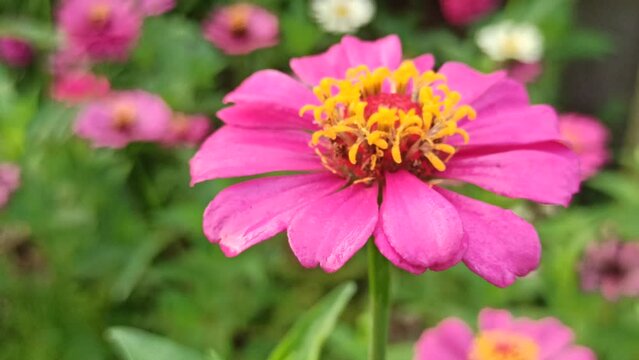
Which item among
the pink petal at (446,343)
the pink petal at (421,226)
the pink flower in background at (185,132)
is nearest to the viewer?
the pink petal at (421,226)

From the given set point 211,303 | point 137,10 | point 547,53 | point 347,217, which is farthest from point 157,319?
point 547,53

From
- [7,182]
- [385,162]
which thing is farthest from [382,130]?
[7,182]

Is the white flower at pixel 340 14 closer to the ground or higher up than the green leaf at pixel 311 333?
closer to the ground

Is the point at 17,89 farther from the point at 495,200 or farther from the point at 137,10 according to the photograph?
the point at 495,200

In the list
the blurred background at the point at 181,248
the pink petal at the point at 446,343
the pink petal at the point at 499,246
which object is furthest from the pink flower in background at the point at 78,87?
the pink petal at the point at 499,246

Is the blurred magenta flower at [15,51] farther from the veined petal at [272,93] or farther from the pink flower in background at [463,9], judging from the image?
the veined petal at [272,93]

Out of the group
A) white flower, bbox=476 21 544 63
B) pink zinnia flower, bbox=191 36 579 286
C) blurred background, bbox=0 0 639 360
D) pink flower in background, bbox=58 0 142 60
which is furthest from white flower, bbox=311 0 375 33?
pink zinnia flower, bbox=191 36 579 286

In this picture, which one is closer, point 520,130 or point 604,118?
point 520,130
